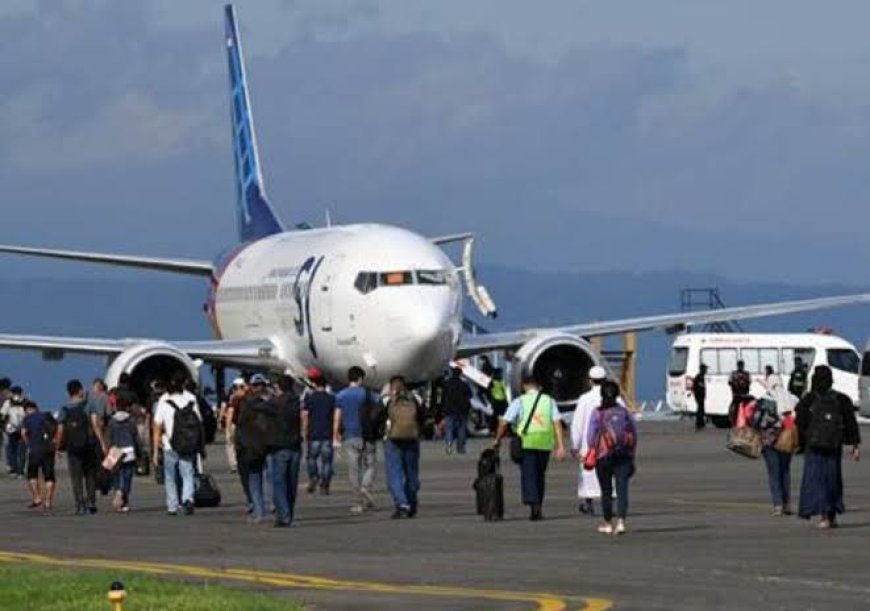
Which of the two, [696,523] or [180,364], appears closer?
[696,523]

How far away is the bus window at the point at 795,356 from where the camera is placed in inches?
3123

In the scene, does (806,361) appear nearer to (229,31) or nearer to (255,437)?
(229,31)

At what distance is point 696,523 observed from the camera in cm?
3497

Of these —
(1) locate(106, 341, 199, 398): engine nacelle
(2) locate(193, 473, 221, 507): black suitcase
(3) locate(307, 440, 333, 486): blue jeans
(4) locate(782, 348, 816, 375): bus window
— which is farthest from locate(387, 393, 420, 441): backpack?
(4) locate(782, 348, 816, 375): bus window

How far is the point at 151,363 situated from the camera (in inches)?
2516

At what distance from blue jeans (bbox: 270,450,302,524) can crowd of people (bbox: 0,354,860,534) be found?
11mm

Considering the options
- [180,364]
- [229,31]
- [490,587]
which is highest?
[229,31]

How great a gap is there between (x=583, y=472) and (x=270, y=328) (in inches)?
1233

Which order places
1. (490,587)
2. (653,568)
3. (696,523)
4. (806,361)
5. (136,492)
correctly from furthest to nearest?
(806,361) < (136,492) < (696,523) < (653,568) < (490,587)

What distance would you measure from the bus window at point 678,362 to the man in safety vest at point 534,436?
43.7m

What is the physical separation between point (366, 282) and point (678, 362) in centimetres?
2093

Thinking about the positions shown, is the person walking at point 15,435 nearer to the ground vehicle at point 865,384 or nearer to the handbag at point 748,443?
the handbag at point 748,443

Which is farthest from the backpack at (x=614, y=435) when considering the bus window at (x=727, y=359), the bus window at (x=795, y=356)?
the bus window at (x=727, y=359)

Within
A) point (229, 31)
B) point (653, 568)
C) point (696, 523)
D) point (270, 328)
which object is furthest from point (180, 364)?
point (653, 568)
